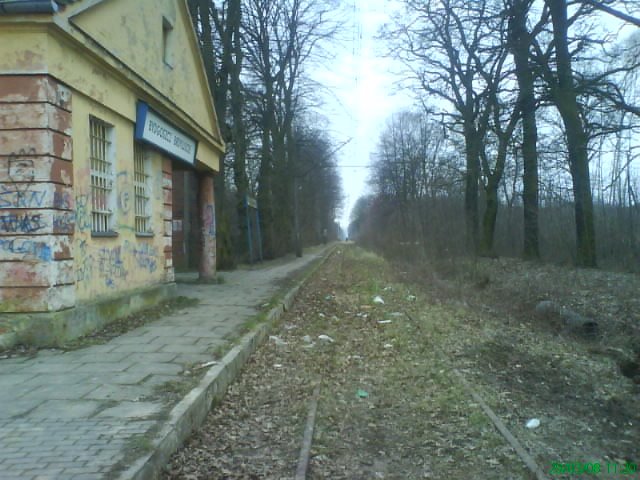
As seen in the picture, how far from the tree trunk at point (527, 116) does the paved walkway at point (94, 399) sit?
10.6 meters

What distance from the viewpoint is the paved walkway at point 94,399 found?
13.1ft

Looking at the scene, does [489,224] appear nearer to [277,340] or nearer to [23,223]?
[277,340]

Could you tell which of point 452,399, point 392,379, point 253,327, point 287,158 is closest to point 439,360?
point 392,379

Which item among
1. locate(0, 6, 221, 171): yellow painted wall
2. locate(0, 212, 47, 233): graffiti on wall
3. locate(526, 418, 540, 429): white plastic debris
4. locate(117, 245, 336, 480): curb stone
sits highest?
locate(0, 6, 221, 171): yellow painted wall

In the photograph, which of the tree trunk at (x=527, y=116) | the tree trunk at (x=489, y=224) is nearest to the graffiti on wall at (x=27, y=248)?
the tree trunk at (x=527, y=116)

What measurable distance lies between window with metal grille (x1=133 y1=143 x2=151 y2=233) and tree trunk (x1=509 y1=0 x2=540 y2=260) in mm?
9294

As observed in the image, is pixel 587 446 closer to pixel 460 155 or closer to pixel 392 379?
pixel 392 379

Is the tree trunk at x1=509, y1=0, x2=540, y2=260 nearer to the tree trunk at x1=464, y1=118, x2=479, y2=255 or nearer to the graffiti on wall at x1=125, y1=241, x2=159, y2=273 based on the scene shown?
the tree trunk at x1=464, y1=118, x2=479, y2=255

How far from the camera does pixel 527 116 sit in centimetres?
1780

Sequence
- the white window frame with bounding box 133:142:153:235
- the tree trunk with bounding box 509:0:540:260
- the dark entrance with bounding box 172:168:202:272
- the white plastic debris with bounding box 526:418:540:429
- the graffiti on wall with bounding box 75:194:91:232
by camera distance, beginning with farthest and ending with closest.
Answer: the dark entrance with bounding box 172:168:202:272, the tree trunk with bounding box 509:0:540:260, the white window frame with bounding box 133:142:153:235, the graffiti on wall with bounding box 75:194:91:232, the white plastic debris with bounding box 526:418:540:429

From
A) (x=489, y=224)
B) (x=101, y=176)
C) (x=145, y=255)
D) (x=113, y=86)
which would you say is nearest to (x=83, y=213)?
(x=101, y=176)

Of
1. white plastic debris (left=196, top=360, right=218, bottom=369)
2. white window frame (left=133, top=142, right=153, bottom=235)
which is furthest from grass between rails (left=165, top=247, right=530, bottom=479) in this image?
white window frame (left=133, top=142, right=153, bottom=235)

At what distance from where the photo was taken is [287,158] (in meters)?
35.8

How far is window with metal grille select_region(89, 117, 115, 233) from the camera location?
363 inches
